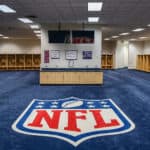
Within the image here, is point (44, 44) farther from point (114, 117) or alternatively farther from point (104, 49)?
point (104, 49)

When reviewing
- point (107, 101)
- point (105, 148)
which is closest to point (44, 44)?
point (107, 101)

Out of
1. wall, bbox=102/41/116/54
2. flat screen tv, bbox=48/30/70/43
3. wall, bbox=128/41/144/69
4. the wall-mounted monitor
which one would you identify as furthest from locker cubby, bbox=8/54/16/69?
the wall-mounted monitor

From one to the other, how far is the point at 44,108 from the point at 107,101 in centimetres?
221

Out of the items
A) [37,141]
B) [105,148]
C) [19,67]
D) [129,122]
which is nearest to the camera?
[105,148]

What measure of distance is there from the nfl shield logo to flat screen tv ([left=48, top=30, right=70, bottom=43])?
494 cm

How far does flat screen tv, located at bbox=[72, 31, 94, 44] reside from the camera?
11539 millimetres

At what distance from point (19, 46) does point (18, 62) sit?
1.60m

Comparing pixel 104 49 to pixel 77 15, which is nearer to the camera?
pixel 77 15

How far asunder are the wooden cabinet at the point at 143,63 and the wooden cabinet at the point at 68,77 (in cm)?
1023

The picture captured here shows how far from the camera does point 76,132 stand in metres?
4.50

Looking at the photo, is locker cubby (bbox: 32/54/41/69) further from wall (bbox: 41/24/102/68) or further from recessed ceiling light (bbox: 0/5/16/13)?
recessed ceiling light (bbox: 0/5/16/13)

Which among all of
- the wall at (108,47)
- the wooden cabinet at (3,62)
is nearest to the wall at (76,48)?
the wooden cabinet at (3,62)

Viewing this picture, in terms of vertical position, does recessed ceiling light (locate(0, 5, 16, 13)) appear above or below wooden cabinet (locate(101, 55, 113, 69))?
above

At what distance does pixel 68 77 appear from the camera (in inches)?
459
